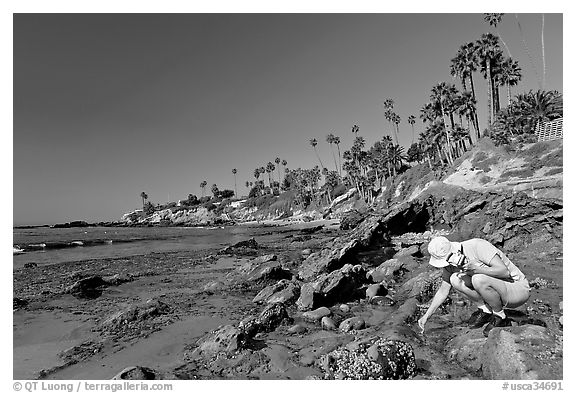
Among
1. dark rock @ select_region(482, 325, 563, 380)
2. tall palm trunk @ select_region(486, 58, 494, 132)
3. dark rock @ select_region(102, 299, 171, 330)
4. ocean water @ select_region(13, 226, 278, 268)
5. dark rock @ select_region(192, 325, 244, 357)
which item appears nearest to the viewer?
dark rock @ select_region(482, 325, 563, 380)

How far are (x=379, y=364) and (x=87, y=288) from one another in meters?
12.8

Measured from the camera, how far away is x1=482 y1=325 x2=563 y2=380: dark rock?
4.13m

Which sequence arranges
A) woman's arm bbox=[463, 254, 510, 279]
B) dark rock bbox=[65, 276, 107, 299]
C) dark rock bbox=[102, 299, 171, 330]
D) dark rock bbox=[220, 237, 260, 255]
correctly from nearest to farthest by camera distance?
woman's arm bbox=[463, 254, 510, 279] → dark rock bbox=[102, 299, 171, 330] → dark rock bbox=[65, 276, 107, 299] → dark rock bbox=[220, 237, 260, 255]

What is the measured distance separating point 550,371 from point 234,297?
8.78 meters

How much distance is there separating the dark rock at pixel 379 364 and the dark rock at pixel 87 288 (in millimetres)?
10758

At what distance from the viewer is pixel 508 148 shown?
3200 centimetres

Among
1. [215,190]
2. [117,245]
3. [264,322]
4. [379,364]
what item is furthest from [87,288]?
[215,190]

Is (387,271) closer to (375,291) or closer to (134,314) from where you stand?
(375,291)

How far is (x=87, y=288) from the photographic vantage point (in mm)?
12758

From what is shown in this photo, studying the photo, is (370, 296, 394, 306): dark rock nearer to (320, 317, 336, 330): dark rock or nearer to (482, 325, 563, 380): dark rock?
(320, 317, 336, 330): dark rock

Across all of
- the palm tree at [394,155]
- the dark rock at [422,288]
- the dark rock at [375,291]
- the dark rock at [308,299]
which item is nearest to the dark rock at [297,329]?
the dark rock at [308,299]

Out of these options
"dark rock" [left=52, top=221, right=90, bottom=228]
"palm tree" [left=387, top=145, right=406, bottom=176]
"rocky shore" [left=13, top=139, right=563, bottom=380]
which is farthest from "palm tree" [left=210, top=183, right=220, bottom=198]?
"rocky shore" [left=13, top=139, right=563, bottom=380]

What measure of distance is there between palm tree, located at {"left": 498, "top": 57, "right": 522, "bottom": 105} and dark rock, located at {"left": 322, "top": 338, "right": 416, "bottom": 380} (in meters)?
56.8
